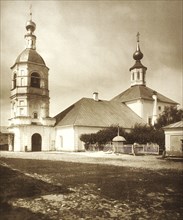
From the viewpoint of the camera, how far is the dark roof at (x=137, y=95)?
45891 millimetres

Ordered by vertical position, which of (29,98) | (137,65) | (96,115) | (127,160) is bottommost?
(127,160)

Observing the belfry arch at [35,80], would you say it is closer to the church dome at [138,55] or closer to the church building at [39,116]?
the church building at [39,116]

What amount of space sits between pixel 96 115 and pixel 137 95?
10.7 m

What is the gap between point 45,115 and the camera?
36.5m

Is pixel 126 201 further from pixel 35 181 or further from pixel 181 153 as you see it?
pixel 181 153

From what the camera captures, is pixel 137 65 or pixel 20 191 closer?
pixel 20 191

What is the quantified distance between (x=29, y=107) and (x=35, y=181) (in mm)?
26209

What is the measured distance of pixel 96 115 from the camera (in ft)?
126

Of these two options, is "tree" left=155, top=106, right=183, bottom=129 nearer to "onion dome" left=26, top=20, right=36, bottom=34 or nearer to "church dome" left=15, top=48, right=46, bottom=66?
"church dome" left=15, top=48, right=46, bottom=66

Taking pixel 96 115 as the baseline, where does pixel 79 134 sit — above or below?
below

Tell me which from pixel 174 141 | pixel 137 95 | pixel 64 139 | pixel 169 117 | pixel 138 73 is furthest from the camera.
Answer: pixel 138 73

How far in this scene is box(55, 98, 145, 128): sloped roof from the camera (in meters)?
36.2

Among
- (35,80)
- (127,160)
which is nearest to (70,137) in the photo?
(35,80)

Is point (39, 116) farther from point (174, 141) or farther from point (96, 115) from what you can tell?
point (174, 141)
